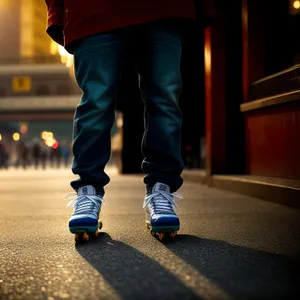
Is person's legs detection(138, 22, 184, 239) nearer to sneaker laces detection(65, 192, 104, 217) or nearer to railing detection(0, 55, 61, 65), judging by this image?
sneaker laces detection(65, 192, 104, 217)

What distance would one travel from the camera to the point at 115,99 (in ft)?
4.77

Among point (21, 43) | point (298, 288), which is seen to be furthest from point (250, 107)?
point (21, 43)

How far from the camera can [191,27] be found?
1.59 metres

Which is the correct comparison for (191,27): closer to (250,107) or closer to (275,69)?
(250,107)

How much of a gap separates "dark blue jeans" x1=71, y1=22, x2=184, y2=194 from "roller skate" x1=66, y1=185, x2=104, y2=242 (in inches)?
1.5

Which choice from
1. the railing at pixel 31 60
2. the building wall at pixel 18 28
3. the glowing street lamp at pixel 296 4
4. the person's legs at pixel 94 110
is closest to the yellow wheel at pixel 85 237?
the person's legs at pixel 94 110

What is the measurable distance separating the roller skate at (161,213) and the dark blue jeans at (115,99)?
0.04 meters

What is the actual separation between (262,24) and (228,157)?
1093 mm

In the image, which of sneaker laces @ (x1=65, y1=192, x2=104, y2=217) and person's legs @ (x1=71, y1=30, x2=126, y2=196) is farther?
person's legs @ (x1=71, y1=30, x2=126, y2=196)

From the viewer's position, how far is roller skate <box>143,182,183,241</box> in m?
1.28

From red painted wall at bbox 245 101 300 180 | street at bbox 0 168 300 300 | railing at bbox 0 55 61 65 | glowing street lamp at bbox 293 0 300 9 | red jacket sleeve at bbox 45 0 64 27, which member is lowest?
street at bbox 0 168 300 300

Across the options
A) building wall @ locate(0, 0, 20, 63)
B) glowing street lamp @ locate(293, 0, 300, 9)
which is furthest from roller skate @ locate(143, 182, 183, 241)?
building wall @ locate(0, 0, 20, 63)

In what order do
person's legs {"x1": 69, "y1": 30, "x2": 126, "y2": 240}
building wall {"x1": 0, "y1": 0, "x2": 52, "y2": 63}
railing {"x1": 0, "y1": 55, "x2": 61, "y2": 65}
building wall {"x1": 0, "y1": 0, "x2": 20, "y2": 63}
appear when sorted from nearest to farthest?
1. person's legs {"x1": 69, "y1": 30, "x2": 126, "y2": 240}
2. railing {"x1": 0, "y1": 55, "x2": 61, "y2": 65}
3. building wall {"x1": 0, "y1": 0, "x2": 52, "y2": 63}
4. building wall {"x1": 0, "y1": 0, "x2": 20, "y2": 63}

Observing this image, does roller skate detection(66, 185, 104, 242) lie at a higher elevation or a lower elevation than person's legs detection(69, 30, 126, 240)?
lower
